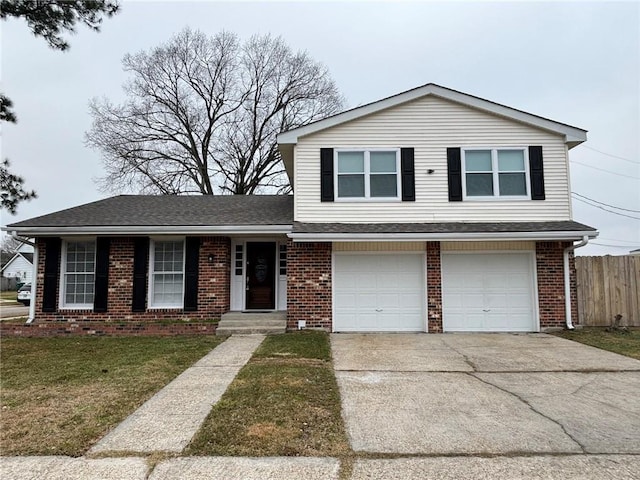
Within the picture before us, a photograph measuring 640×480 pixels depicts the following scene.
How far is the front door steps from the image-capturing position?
368 inches

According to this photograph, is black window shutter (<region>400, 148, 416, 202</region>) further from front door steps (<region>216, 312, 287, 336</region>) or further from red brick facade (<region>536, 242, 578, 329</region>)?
front door steps (<region>216, 312, 287, 336</region>)

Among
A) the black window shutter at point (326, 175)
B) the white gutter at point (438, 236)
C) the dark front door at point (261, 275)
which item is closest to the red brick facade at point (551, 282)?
the white gutter at point (438, 236)

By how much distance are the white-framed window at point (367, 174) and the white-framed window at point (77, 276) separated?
676 centimetres

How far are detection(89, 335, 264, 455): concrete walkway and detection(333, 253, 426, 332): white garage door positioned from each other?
146 inches

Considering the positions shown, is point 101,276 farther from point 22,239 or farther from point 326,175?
point 326,175

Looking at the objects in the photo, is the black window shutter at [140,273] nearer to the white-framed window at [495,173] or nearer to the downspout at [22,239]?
the downspout at [22,239]

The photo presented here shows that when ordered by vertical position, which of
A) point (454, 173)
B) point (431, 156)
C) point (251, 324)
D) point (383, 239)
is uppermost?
point (431, 156)

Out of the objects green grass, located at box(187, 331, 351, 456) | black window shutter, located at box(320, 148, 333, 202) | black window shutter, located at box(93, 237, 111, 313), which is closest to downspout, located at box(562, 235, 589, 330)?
black window shutter, located at box(320, 148, 333, 202)

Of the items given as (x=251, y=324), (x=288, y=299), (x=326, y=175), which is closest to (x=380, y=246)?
(x=326, y=175)

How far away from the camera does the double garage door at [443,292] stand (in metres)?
9.84

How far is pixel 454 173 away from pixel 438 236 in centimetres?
197

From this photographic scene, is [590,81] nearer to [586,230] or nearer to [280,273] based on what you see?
[586,230]

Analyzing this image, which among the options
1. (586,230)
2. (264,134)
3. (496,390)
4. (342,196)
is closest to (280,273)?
(342,196)

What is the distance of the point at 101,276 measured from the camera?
33.2 ft
